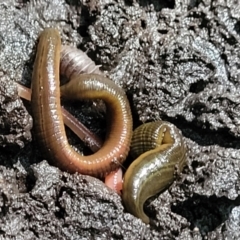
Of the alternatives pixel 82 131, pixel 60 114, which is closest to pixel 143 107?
pixel 82 131

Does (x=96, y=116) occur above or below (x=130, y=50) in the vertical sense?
below

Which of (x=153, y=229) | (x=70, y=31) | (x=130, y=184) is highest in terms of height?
(x=70, y=31)

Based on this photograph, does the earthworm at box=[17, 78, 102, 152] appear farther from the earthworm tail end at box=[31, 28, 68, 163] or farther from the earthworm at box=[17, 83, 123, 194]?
the earthworm tail end at box=[31, 28, 68, 163]

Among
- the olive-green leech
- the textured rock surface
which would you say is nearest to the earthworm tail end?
the textured rock surface

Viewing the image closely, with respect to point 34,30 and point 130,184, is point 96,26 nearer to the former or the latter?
point 34,30

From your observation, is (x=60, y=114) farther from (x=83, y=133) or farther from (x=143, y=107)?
(x=143, y=107)

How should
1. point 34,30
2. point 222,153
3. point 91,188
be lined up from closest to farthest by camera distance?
point 91,188 < point 222,153 < point 34,30

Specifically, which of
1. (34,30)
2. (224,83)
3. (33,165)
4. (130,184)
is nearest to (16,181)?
(33,165)
